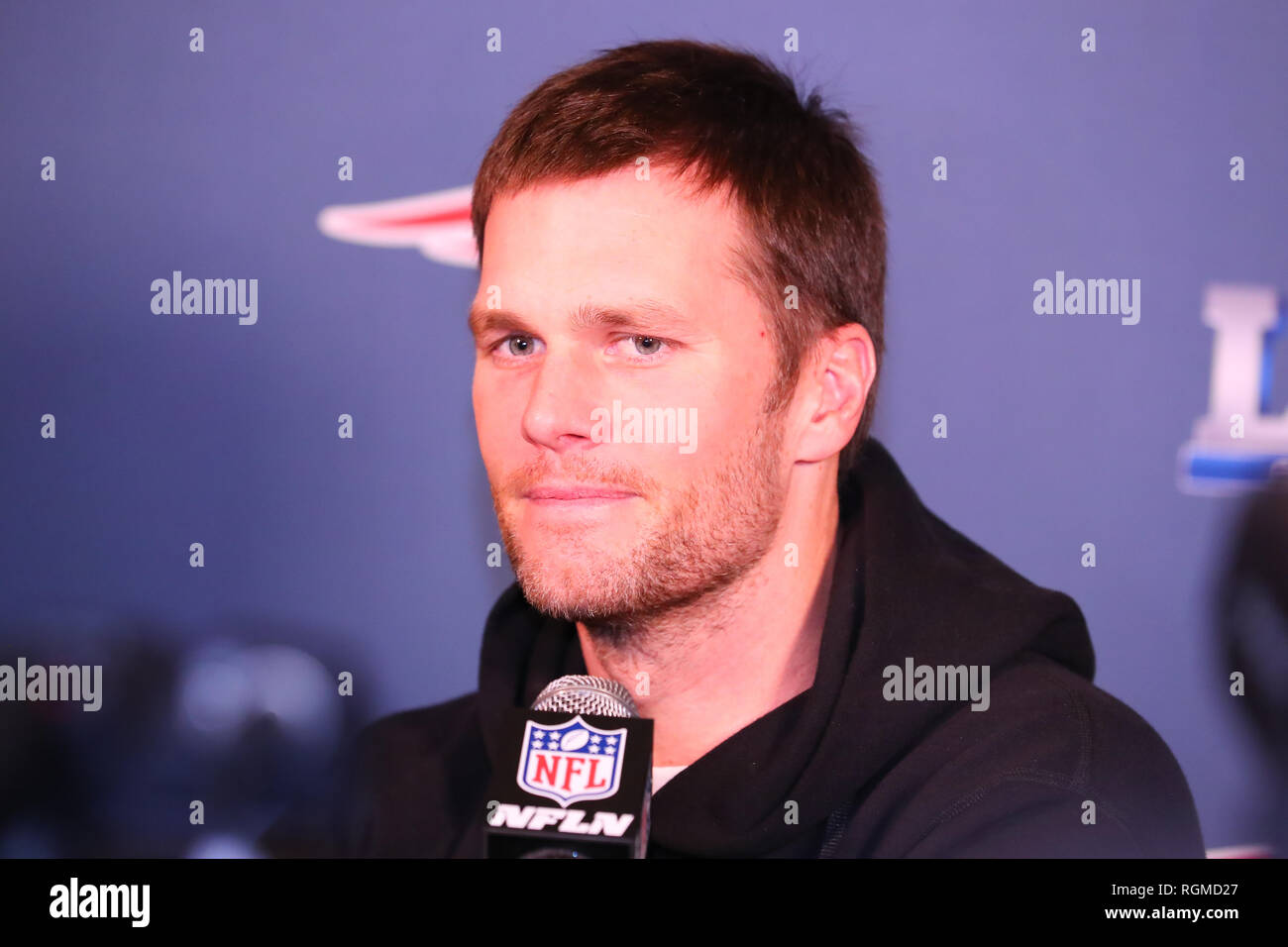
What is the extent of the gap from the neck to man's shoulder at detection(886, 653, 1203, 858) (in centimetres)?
35

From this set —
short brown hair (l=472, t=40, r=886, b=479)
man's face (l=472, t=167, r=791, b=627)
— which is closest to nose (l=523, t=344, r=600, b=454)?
man's face (l=472, t=167, r=791, b=627)

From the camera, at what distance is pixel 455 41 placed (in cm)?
288

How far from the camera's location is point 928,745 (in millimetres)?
2150

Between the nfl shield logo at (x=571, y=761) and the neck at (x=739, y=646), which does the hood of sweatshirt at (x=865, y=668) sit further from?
the nfl shield logo at (x=571, y=761)

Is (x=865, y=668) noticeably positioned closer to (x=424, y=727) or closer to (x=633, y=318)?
(x=633, y=318)

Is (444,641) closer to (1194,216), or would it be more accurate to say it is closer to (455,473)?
(455,473)

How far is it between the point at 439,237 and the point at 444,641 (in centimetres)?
106

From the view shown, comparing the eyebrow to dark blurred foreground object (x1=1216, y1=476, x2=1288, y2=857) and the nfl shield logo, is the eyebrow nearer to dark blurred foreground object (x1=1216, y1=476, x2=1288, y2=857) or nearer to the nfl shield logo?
the nfl shield logo

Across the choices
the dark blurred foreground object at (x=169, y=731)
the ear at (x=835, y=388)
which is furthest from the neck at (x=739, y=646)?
the dark blurred foreground object at (x=169, y=731)

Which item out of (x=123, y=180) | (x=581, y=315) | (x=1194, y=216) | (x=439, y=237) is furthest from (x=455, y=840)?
(x=1194, y=216)

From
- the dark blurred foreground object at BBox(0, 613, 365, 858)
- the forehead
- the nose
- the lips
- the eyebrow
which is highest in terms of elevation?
Result: the forehead

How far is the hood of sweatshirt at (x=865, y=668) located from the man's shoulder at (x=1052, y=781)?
10 cm

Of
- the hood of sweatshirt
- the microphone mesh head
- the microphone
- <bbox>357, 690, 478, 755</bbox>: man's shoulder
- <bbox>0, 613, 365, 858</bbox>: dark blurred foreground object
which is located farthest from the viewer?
<bbox>0, 613, 365, 858</bbox>: dark blurred foreground object

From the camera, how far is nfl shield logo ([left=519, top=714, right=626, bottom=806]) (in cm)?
191
